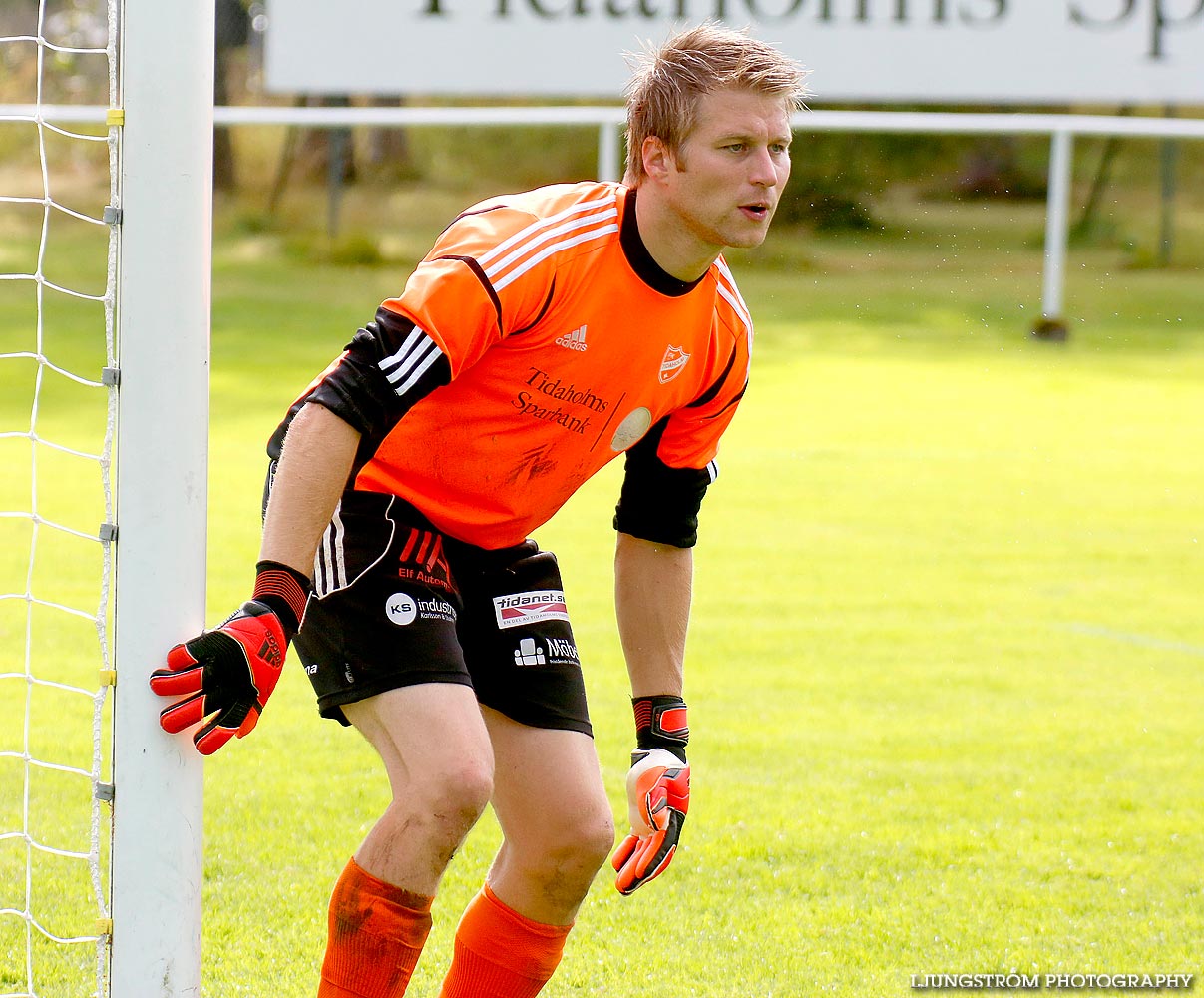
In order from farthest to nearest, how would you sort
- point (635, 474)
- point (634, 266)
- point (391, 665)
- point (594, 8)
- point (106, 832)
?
point (594, 8) → point (106, 832) → point (635, 474) → point (634, 266) → point (391, 665)

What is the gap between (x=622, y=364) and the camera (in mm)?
3135

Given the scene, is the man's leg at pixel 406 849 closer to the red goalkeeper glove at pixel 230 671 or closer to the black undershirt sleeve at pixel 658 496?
the red goalkeeper glove at pixel 230 671

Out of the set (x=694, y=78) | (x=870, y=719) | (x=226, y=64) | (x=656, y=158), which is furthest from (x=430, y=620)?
(x=226, y=64)

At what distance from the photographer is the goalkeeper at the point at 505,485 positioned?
2760 millimetres

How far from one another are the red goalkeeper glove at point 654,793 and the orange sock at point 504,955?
0.62 ft

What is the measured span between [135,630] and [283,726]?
2.92 meters

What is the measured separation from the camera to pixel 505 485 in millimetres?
3174

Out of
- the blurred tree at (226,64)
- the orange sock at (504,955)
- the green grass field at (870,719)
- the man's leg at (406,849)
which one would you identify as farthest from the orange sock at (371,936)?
the blurred tree at (226,64)

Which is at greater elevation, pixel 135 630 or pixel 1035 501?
pixel 135 630

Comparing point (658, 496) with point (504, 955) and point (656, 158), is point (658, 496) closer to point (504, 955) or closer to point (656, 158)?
point (656, 158)

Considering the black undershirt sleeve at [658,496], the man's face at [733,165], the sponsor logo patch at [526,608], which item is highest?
the man's face at [733,165]

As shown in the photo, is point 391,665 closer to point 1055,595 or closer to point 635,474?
point 635,474

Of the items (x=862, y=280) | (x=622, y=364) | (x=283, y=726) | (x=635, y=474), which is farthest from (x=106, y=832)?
(x=862, y=280)

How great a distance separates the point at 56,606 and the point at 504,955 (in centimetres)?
105
